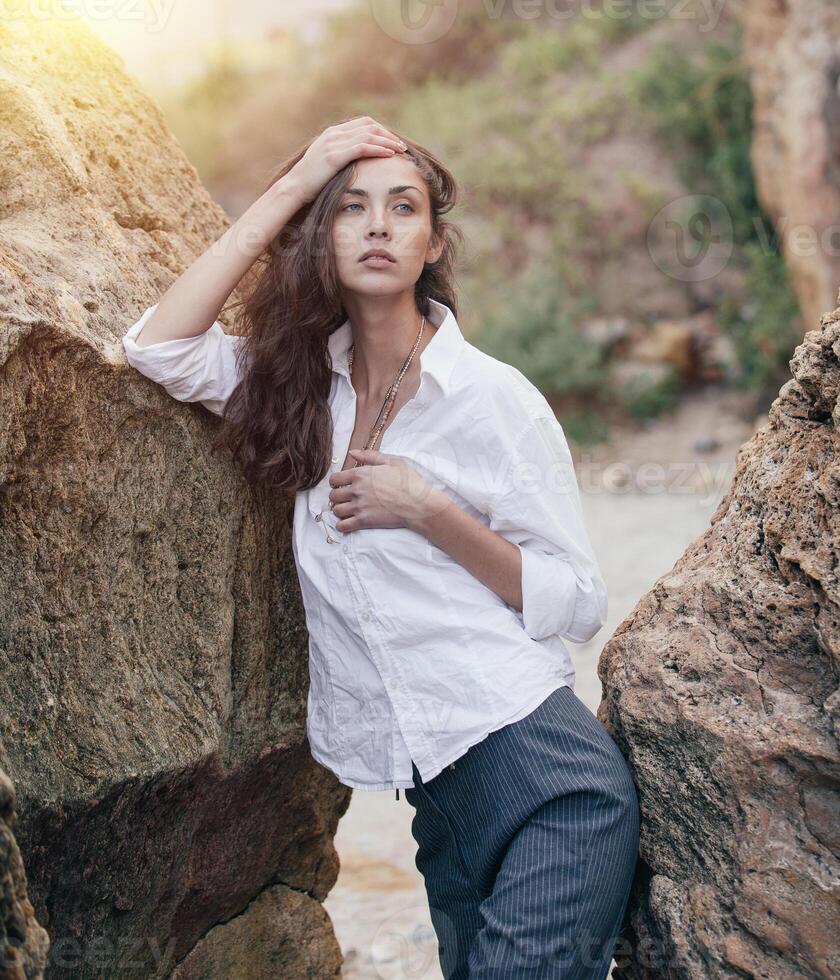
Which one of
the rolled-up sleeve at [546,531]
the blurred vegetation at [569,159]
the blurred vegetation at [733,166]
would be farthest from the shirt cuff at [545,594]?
the blurred vegetation at [733,166]

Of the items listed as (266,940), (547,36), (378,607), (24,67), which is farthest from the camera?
(547,36)

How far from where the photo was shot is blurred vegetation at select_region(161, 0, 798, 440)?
1033 centimetres

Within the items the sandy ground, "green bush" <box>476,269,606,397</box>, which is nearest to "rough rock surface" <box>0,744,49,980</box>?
the sandy ground

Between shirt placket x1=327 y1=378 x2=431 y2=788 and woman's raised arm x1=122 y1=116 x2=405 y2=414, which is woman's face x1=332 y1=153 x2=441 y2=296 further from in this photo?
shirt placket x1=327 y1=378 x2=431 y2=788

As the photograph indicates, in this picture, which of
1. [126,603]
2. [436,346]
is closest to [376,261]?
[436,346]

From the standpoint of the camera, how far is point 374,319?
2.21m

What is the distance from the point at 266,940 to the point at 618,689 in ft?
3.59

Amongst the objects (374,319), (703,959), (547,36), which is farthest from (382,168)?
(547,36)

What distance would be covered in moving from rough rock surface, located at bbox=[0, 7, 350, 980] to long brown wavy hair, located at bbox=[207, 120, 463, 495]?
0.43 ft

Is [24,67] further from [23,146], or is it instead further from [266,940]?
[266,940]

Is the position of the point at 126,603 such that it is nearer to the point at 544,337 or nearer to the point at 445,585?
the point at 445,585

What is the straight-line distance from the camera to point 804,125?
8.16m

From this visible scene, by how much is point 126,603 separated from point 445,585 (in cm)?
62

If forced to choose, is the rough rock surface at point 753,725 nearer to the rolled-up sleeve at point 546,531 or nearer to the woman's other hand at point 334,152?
the rolled-up sleeve at point 546,531
